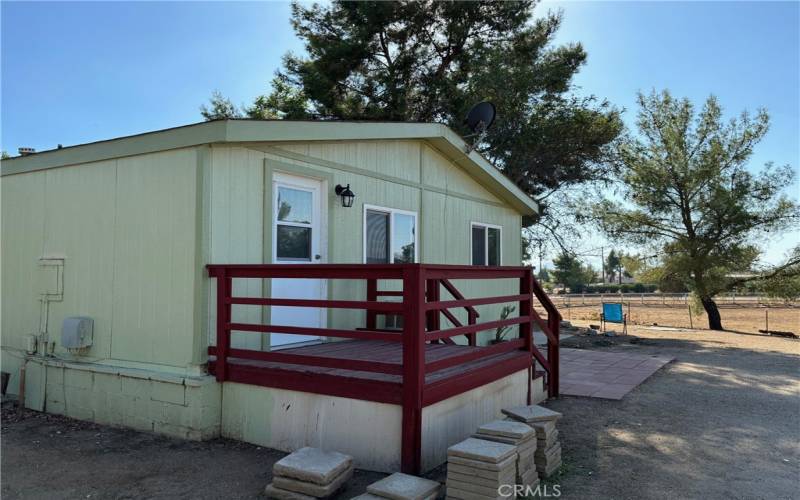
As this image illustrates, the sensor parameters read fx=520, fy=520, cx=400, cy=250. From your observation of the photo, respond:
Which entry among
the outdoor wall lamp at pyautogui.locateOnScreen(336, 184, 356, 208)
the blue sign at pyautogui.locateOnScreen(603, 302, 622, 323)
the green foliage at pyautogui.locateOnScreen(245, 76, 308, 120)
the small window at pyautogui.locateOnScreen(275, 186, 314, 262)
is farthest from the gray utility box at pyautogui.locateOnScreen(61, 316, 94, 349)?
the blue sign at pyautogui.locateOnScreen(603, 302, 622, 323)

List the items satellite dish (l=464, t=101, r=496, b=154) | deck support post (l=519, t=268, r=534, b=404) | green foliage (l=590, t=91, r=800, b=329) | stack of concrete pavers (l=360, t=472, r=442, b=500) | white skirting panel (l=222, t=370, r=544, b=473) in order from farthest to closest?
green foliage (l=590, t=91, r=800, b=329) → satellite dish (l=464, t=101, r=496, b=154) → deck support post (l=519, t=268, r=534, b=404) → white skirting panel (l=222, t=370, r=544, b=473) → stack of concrete pavers (l=360, t=472, r=442, b=500)

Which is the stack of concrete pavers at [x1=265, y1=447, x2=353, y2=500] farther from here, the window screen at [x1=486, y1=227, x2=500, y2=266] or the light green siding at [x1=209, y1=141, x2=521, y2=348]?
the window screen at [x1=486, y1=227, x2=500, y2=266]

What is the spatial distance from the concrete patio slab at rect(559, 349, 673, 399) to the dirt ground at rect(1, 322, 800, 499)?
1.02ft

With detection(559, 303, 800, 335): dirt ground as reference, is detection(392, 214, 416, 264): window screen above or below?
above

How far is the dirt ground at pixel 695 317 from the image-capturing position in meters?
20.0

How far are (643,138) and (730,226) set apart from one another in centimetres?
384

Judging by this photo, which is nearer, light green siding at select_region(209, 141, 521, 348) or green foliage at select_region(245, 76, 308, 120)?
light green siding at select_region(209, 141, 521, 348)

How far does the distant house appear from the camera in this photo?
3932 millimetres

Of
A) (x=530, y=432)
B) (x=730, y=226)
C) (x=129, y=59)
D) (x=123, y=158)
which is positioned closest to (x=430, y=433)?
(x=530, y=432)

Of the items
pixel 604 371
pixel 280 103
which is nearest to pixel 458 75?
pixel 280 103

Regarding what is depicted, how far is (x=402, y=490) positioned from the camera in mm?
2938

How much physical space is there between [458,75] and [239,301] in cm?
1339

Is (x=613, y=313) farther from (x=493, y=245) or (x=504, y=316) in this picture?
(x=493, y=245)

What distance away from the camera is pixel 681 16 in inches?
383
